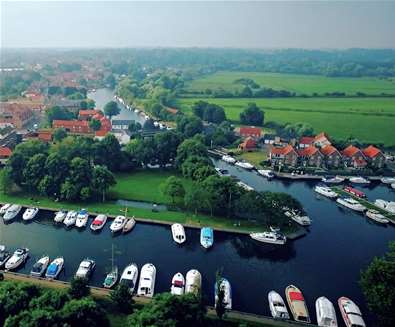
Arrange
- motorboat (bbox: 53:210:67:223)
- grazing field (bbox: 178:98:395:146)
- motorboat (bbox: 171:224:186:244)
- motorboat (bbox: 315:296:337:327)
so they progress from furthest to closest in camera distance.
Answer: grazing field (bbox: 178:98:395:146) → motorboat (bbox: 53:210:67:223) → motorboat (bbox: 171:224:186:244) → motorboat (bbox: 315:296:337:327)

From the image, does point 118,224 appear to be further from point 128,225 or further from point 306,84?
Answer: point 306,84

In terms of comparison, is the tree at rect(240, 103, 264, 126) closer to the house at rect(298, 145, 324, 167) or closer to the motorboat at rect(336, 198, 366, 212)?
the house at rect(298, 145, 324, 167)

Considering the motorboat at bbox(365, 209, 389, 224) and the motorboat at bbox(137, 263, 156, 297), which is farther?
the motorboat at bbox(365, 209, 389, 224)

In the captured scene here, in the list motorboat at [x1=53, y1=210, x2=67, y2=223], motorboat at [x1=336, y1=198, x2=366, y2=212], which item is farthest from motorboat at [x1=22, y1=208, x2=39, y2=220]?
motorboat at [x1=336, y1=198, x2=366, y2=212]

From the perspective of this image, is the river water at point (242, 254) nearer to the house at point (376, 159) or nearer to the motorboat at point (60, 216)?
the motorboat at point (60, 216)

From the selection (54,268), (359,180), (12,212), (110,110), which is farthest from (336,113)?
(54,268)

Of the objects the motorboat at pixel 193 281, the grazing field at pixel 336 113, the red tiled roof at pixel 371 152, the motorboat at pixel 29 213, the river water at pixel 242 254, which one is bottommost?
the river water at pixel 242 254

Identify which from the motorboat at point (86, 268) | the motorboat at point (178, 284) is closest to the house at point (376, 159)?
the motorboat at point (178, 284)
